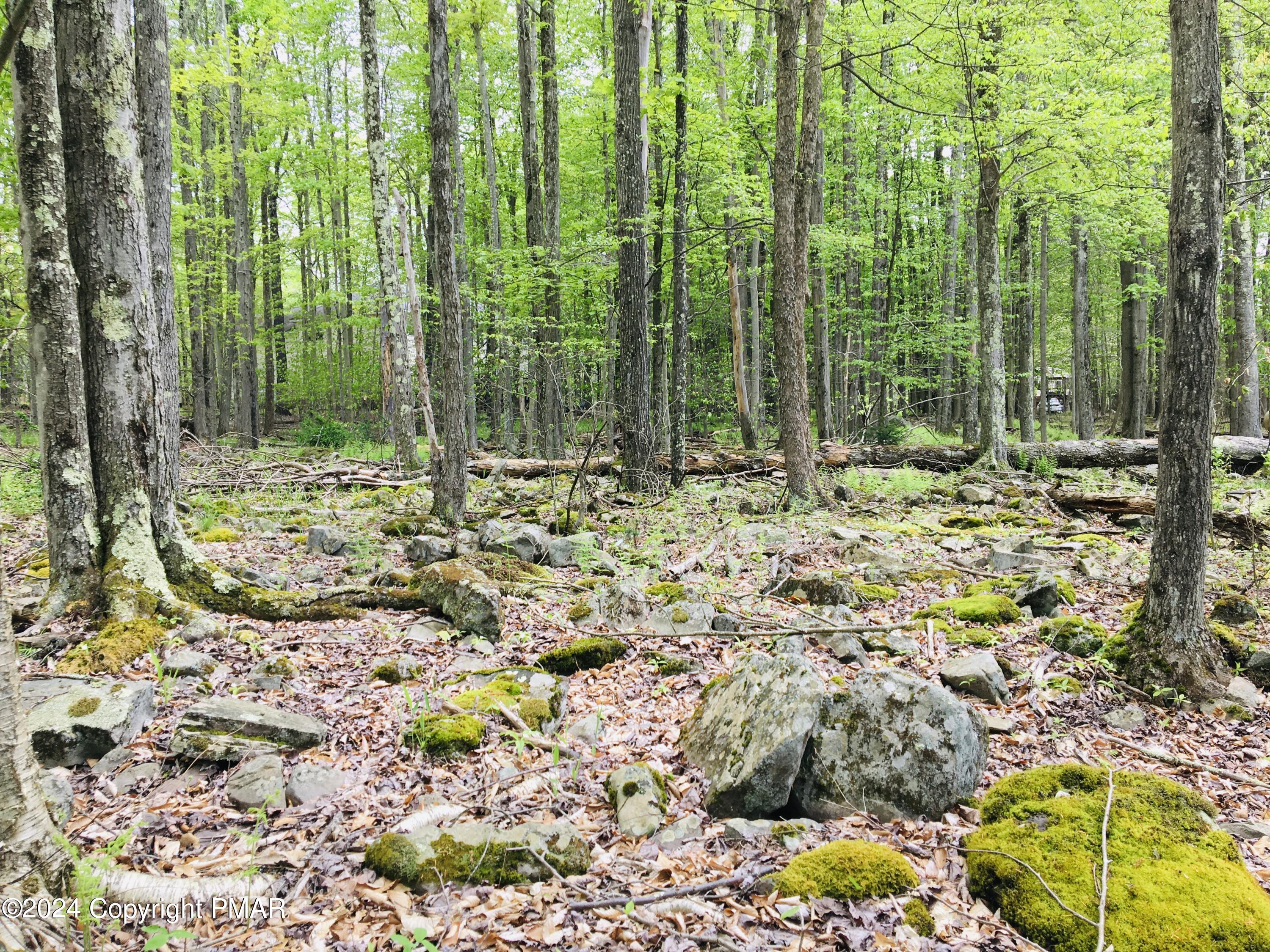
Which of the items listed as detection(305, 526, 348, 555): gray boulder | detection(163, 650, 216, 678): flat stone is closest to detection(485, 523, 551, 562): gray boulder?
detection(305, 526, 348, 555): gray boulder

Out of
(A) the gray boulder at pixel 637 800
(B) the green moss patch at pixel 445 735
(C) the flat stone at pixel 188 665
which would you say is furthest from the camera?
(C) the flat stone at pixel 188 665

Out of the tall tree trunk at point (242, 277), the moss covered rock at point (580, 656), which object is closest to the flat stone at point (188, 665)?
the moss covered rock at point (580, 656)

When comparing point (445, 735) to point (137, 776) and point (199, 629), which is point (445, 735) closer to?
point (137, 776)

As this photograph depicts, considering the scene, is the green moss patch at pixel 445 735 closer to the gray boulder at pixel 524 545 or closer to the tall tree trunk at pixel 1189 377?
the gray boulder at pixel 524 545

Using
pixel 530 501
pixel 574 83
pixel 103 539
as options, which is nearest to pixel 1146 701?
pixel 103 539

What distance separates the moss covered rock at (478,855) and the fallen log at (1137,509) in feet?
19.4

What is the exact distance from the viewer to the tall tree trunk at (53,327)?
4301mm

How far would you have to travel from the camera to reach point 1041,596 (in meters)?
5.71

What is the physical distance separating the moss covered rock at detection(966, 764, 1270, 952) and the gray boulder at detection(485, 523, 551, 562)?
525cm

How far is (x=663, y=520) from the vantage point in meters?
9.57

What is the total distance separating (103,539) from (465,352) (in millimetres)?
12808

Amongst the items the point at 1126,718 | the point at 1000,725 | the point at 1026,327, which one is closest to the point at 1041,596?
the point at 1126,718

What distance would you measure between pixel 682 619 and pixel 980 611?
240 cm

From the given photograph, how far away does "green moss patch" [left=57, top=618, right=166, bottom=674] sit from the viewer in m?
4.03
